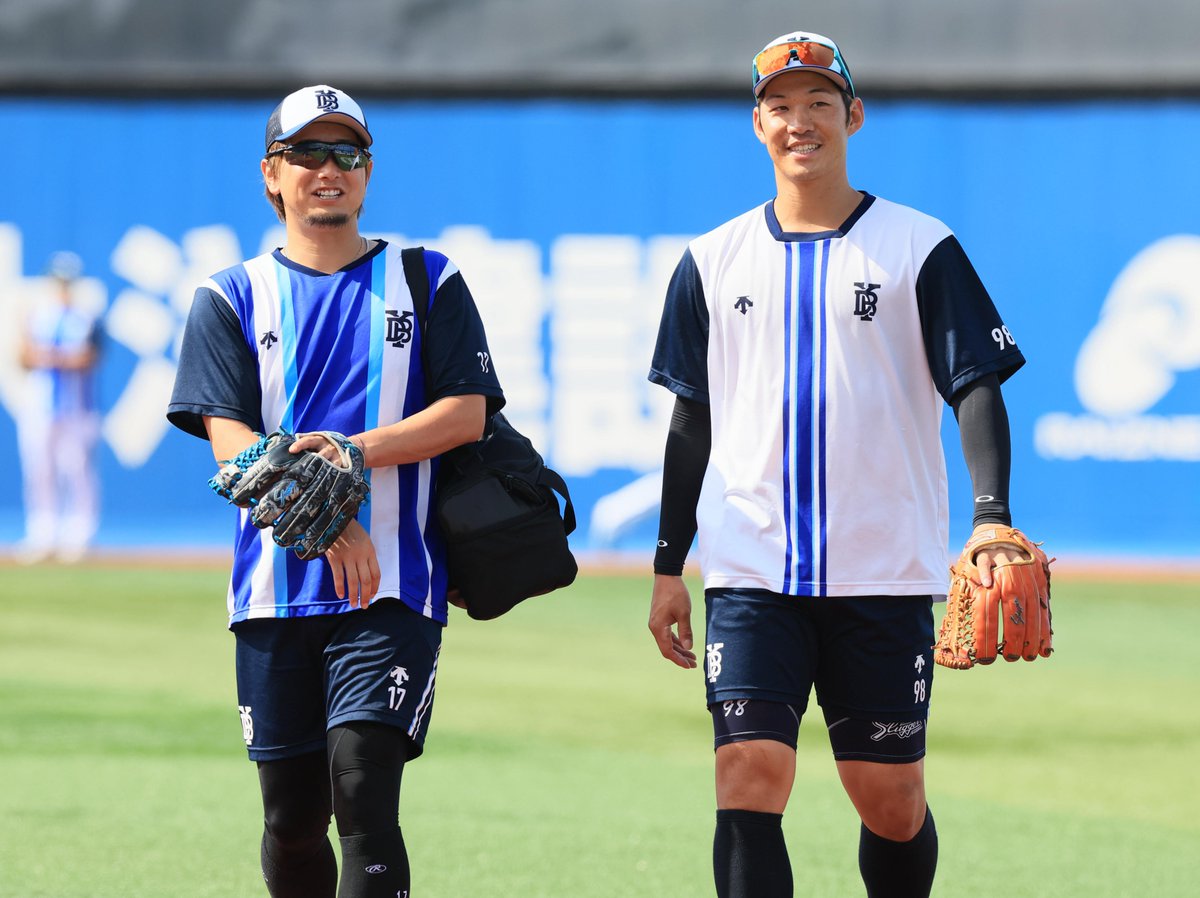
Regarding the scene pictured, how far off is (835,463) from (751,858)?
0.99m

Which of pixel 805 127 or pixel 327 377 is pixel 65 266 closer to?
pixel 327 377

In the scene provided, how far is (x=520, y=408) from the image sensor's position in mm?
19656

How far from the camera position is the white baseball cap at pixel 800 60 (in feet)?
15.1

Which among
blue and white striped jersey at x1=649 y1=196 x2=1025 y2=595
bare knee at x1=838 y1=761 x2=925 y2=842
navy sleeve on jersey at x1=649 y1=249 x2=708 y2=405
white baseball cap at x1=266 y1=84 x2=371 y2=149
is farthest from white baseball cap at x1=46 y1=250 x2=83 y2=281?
bare knee at x1=838 y1=761 x2=925 y2=842

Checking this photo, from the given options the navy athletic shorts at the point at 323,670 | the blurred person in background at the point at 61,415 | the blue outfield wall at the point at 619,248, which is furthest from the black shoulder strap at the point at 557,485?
the blurred person in background at the point at 61,415

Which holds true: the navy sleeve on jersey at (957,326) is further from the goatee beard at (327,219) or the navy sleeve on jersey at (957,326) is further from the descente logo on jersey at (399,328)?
the goatee beard at (327,219)

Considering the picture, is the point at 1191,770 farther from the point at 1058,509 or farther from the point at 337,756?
the point at 1058,509

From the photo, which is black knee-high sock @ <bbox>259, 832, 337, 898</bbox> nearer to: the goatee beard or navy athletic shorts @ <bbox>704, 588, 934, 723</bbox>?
navy athletic shorts @ <bbox>704, 588, 934, 723</bbox>

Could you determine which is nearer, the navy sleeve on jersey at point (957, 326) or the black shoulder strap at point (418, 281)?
the navy sleeve on jersey at point (957, 326)

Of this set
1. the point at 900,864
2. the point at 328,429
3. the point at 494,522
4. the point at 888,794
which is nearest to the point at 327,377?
the point at 328,429

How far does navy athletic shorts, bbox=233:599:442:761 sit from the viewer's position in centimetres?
437

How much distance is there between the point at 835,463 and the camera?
454 cm

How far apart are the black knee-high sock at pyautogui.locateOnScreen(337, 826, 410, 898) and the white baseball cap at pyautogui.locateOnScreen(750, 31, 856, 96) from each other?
2.09m

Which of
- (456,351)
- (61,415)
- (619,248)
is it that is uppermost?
(619,248)
